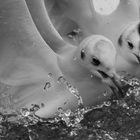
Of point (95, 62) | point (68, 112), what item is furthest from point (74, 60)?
point (68, 112)

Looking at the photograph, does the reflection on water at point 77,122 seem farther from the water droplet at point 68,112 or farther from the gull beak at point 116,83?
the gull beak at point 116,83

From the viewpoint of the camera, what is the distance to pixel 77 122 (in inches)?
281

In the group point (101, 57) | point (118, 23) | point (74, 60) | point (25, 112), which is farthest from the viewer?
point (118, 23)

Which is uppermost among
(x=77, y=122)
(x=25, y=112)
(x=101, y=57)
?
(x=101, y=57)

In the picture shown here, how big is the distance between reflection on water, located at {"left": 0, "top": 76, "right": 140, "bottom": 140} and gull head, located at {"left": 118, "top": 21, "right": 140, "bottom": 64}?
0.61 ft

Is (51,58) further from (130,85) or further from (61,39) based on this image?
(130,85)

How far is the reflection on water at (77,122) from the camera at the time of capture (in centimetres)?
702

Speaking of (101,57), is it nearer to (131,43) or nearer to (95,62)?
(95,62)

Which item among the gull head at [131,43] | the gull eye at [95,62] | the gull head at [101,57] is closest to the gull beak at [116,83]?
the gull head at [101,57]

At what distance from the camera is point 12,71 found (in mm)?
7148

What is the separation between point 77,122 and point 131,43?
2.23 ft

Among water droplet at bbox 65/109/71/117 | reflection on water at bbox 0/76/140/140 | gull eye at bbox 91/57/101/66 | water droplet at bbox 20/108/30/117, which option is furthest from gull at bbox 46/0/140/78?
water droplet at bbox 20/108/30/117

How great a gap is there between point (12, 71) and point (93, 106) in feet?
2.12

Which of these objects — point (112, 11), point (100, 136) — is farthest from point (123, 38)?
point (100, 136)
